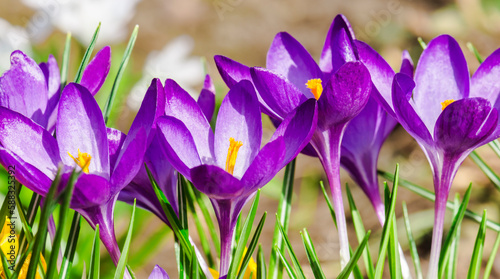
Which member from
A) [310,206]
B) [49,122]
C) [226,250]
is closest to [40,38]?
[310,206]

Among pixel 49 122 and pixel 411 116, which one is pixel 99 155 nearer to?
pixel 49 122

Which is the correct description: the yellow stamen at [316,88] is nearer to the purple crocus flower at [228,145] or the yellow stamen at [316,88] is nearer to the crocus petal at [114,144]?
the purple crocus flower at [228,145]

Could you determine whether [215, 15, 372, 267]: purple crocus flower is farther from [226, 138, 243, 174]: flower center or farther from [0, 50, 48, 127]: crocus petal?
[0, 50, 48, 127]: crocus petal

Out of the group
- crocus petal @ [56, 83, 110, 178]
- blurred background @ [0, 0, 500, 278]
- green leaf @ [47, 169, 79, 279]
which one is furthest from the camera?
blurred background @ [0, 0, 500, 278]

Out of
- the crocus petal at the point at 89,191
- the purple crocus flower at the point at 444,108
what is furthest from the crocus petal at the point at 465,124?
the crocus petal at the point at 89,191

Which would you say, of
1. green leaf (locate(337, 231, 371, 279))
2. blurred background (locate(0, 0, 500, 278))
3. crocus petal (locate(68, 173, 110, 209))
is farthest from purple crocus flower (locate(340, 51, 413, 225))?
blurred background (locate(0, 0, 500, 278))

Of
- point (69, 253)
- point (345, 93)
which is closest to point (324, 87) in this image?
point (345, 93)

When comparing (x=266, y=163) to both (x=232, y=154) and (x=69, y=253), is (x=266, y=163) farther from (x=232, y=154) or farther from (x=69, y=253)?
(x=69, y=253)
